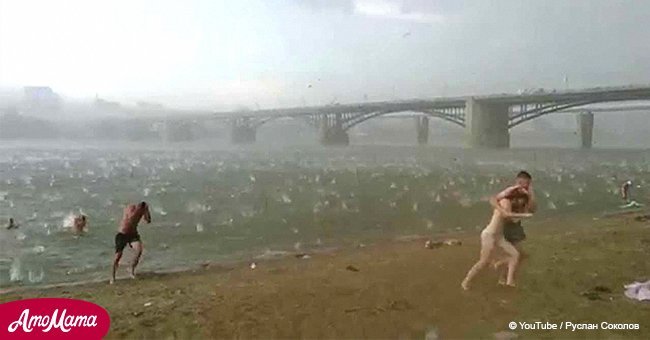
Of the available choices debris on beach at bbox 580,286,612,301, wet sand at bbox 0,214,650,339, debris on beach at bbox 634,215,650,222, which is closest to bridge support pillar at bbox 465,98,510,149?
debris on beach at bbox 634,215,650,222

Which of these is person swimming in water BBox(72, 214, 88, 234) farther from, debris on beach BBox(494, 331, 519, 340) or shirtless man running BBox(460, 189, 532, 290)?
debris on beach BBox(494, 331, 519, 340)

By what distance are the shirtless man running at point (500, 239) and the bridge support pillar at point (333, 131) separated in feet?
Result: 99.0

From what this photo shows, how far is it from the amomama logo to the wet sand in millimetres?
143

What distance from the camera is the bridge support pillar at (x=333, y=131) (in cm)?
3581

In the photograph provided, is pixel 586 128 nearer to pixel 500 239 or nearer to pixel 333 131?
pixel 500 239

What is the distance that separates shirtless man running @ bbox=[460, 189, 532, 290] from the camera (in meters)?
4.26

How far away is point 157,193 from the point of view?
539 inches

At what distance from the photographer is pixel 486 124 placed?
74.9ft

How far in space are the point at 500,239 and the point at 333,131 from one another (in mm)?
32788

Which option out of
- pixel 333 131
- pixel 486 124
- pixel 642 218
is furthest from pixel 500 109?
pixel 333 131

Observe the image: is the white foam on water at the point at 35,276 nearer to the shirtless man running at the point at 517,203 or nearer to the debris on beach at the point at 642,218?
the shirtless man running at the point at 517,203

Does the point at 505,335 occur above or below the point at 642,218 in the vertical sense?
above

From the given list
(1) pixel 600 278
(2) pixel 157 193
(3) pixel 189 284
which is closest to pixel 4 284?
(3) pixel 189 284

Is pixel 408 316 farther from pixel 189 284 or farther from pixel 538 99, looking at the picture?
pixel 538 99
